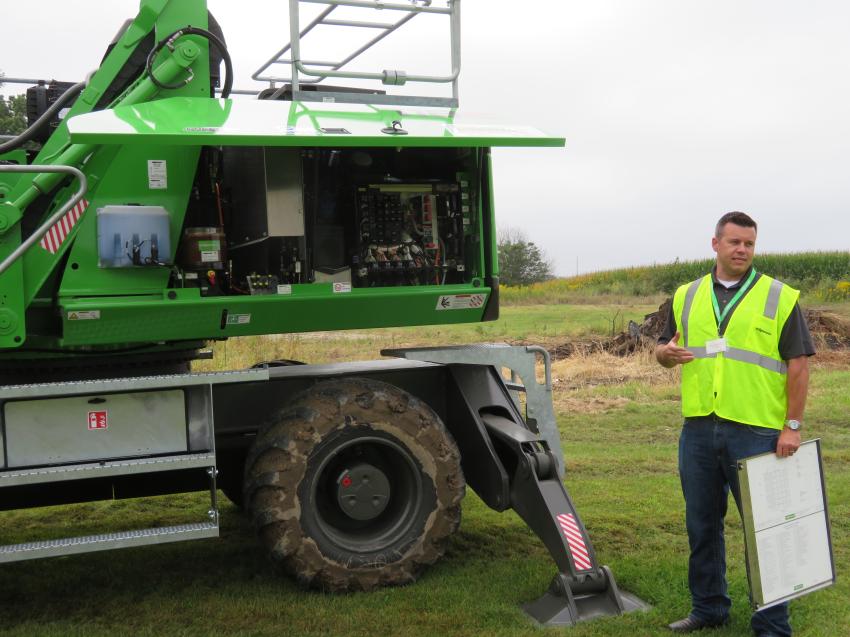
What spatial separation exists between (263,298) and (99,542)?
1.50 metres

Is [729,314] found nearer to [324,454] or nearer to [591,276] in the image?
[324,454]

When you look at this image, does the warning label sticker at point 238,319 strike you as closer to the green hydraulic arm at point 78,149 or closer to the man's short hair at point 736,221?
the green hydraulic arm at point 78,149

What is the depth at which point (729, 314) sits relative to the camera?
4711mm

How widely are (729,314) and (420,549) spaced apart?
2184 mm

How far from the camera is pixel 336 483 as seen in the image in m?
5.52

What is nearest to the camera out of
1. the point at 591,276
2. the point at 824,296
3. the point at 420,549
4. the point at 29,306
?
the point at 29,306

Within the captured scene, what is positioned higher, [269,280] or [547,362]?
[269,280]

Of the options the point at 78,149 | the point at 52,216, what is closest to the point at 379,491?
the point at 52,216

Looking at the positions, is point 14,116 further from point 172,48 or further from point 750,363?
point 750,363

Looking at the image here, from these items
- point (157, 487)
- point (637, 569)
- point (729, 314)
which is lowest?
point (637, 569)

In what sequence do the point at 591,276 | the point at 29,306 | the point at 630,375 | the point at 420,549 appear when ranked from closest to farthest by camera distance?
the point at 29,306
the point at 420,549
the point at 630,375
the point at 591,276

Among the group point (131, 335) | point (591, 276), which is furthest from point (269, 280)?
point (591, 276)

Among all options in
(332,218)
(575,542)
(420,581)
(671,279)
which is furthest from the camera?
(671,279)

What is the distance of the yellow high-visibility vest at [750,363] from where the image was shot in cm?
460
